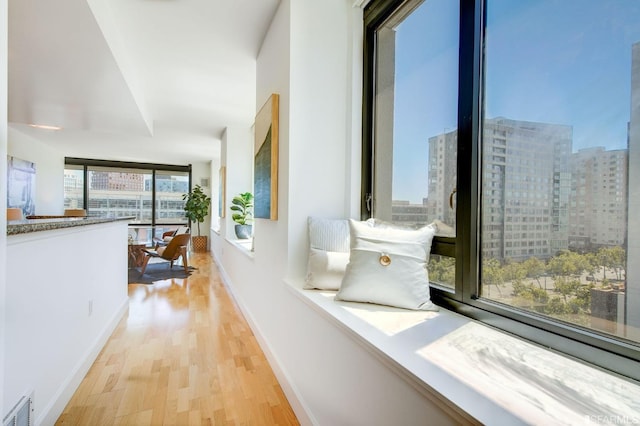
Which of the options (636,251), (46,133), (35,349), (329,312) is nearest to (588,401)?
(636,251)

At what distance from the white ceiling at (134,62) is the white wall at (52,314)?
128cm

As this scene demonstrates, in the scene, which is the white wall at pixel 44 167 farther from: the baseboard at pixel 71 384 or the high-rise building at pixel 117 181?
the baseboard at pixel 71 384

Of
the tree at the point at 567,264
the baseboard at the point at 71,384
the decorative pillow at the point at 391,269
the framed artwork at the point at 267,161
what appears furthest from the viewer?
the framed artwork at the point at 267,161

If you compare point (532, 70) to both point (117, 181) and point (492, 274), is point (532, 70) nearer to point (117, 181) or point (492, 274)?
point (492, 274)

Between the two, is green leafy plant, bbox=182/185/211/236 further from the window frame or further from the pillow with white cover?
the pillow with white cover

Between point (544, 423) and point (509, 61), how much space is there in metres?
1.20

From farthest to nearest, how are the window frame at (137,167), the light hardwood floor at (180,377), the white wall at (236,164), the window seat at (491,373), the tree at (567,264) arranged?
the window frame at (137,167) → the white wall at (236,164) → the light hardwood floor at (180,377) → the tree at (567,264) → the window seat at (491,373)

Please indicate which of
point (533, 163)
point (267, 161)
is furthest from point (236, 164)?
point (533, 163)

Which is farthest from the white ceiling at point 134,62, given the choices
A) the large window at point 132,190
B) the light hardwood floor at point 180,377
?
the large window at point 132,190

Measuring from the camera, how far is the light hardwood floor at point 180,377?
1.69 m

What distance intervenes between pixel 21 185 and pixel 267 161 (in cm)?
535

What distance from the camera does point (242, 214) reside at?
4855mm

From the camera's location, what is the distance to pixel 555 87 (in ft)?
3.42

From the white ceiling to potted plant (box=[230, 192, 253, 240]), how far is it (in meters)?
1.20
